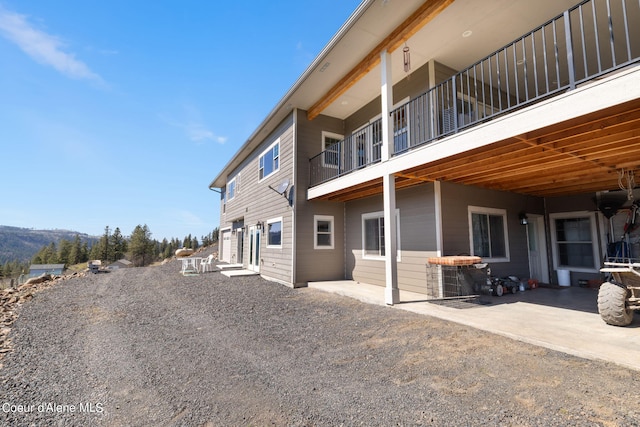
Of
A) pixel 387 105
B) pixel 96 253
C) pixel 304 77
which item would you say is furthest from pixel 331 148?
pixel 96 253

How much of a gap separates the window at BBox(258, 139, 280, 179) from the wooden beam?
10.6ft

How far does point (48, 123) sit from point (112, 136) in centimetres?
412

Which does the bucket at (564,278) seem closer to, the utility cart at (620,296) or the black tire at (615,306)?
the utility cart at (620,296)

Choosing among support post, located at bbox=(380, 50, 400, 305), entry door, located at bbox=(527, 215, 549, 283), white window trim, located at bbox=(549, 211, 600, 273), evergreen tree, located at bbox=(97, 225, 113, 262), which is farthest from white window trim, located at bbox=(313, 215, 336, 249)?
evergreen tree, located at bbox=(97, 225, 113, 262)

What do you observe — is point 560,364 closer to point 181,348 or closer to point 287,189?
point 181,348

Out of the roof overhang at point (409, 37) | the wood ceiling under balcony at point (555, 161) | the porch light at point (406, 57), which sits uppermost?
the roof overhang at point (409, 37)

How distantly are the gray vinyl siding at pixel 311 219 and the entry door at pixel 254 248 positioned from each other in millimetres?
4137

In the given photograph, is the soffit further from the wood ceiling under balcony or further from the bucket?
the bucket

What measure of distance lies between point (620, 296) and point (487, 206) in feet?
13.5

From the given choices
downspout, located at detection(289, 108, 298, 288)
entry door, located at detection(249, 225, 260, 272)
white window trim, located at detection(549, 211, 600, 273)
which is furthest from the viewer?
entry door, located at detection(249, 225, 260, 272)

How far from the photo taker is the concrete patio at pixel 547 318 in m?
3.46

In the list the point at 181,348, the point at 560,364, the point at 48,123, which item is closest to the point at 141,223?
the point at 48,123

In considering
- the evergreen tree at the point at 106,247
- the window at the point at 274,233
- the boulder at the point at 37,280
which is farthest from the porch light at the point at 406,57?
the evergreen tree at the point at 106,247

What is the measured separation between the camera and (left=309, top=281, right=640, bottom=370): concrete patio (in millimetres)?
3463
